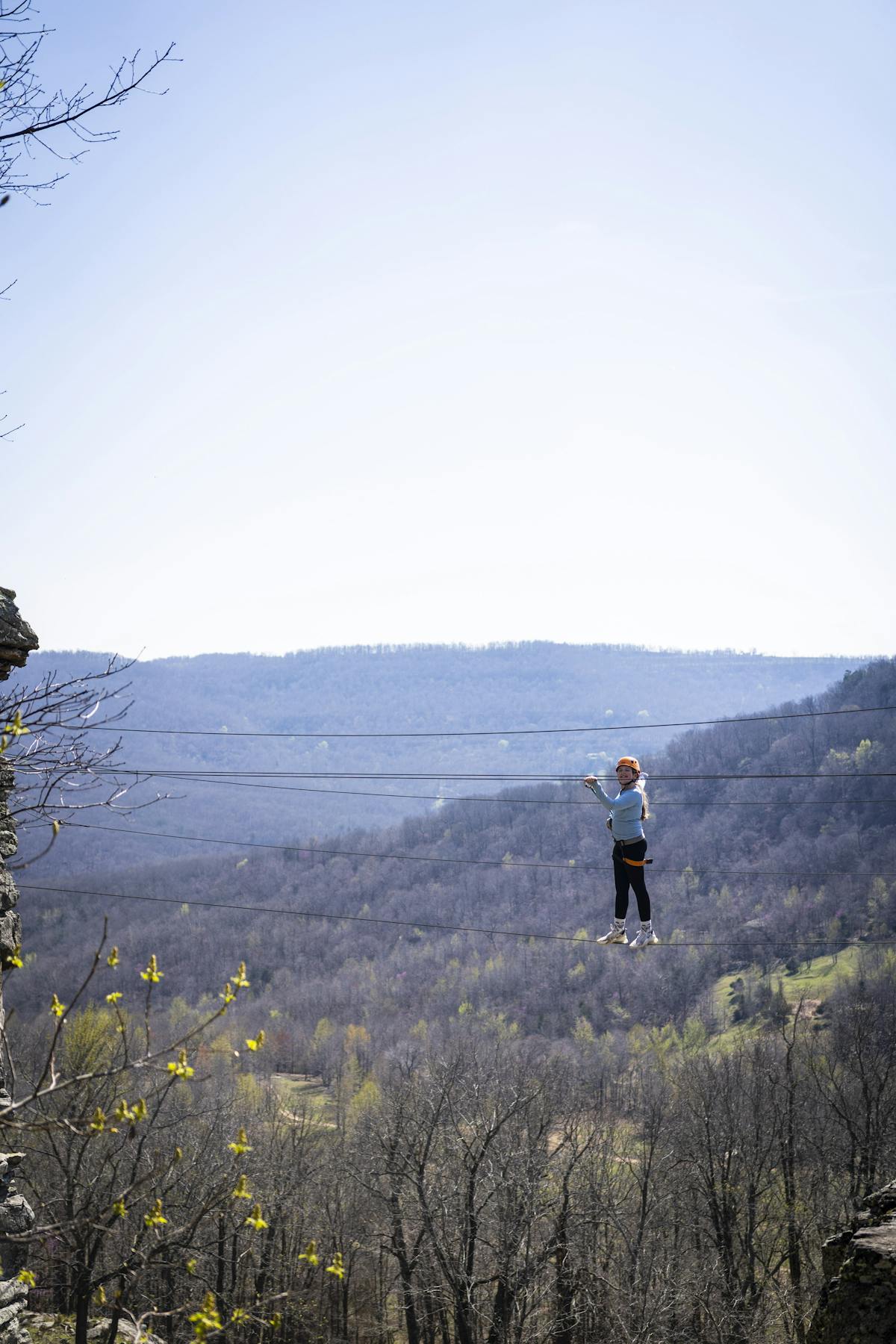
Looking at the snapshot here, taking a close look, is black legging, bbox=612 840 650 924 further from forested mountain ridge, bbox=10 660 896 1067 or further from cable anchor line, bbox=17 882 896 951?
forested mountain ridge, bbox=10 660 896 1067

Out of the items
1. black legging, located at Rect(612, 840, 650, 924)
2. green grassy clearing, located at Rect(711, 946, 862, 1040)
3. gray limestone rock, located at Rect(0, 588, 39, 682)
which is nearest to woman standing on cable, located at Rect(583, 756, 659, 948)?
black legging, located at Rect(612, 840, 650, 924)

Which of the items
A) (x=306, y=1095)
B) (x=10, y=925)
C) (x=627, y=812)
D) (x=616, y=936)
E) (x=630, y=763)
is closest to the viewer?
(x=10, y=925)

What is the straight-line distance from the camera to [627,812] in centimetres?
1155

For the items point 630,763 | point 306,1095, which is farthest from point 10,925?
point 306,1095

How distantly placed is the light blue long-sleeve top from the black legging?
0.18 metres

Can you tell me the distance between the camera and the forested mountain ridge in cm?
9275

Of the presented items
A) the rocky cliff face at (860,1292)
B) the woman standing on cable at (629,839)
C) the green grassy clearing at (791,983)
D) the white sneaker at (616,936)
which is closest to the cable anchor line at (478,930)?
the white sneaker at (616,936)

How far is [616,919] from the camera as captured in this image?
12.4 metres

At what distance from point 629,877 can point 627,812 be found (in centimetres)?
87

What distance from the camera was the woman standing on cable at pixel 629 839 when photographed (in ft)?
37.6

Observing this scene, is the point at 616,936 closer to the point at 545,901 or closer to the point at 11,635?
the point at 11,635

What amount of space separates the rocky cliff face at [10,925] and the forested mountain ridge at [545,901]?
245ft

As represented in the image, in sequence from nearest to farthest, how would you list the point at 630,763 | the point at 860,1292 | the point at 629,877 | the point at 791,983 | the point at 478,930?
the point at 860,1292 < the point at 630,763 < the point at 629,877 < the point at 478,930 < the point at 791,983

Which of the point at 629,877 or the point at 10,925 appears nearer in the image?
the point at 10,925
